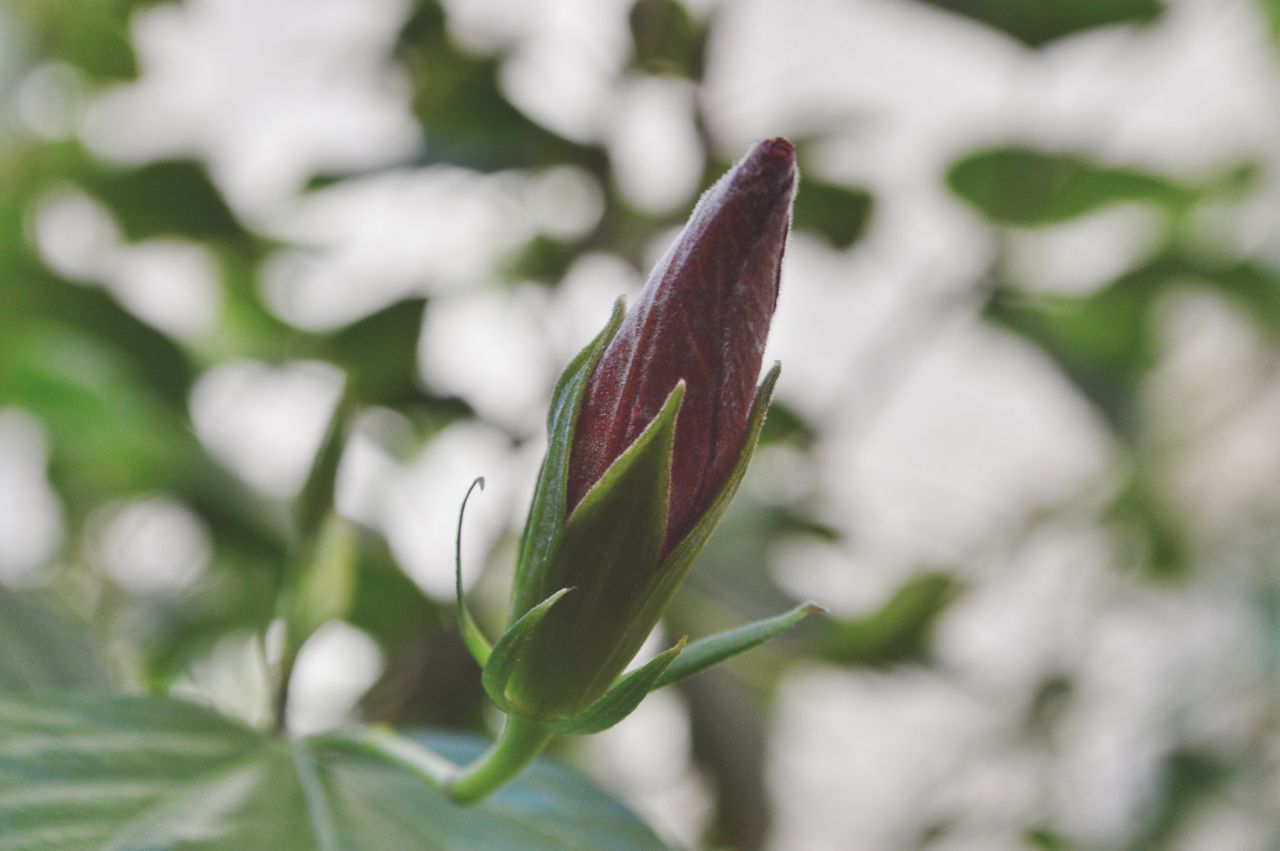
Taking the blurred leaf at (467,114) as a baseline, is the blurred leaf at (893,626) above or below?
below

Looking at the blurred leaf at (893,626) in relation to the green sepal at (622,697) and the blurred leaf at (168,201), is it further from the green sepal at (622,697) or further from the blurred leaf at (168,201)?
the blurred leaf at (168,201)

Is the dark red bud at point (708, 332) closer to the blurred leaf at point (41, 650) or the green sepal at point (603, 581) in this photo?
the green sepal at point (603, 581)

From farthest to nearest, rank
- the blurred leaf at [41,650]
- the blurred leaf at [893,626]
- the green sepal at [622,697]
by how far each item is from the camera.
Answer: the blurred leaf at [893,626] < the blurred leaf at [41,650] < the green sepal at [622,697]

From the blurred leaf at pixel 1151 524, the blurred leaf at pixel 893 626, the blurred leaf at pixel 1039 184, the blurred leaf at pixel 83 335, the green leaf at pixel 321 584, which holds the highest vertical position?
the green leaf at pixel 321 584

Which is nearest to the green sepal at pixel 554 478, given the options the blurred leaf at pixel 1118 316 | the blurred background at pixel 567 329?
the blurred background at pixel 567 329

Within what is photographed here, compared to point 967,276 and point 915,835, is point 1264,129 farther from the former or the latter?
point 915,835

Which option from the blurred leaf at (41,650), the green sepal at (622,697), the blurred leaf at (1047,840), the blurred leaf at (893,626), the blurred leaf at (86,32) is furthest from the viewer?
the blurred leaf at (1047,840)

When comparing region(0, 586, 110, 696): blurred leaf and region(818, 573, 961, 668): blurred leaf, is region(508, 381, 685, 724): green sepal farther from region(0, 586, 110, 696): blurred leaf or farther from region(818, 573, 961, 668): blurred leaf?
region(818, 573, 961, 668): blurred leaf

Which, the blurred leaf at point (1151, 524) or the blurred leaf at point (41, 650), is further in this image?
the blurred leaf at point (1151, 524)
